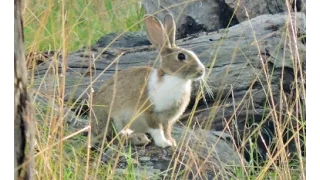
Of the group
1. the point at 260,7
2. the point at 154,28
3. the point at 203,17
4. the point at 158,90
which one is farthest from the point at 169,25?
the point at 203,17

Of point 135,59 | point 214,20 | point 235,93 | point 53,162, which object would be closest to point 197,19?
point 214,20

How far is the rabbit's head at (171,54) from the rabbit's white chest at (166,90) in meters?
0.05

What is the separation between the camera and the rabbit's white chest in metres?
5.23

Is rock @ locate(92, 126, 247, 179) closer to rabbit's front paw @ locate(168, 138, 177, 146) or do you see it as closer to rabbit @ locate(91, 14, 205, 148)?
rabbit's front paw @ locate(168, 138, 177, 146)

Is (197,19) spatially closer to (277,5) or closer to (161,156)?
(277,5)

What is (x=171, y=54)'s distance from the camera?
5.32 m

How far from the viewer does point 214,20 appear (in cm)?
763

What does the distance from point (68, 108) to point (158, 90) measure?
1.75ft

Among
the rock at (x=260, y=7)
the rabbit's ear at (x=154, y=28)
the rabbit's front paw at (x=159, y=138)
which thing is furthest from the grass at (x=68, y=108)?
the rock at (x=260, y=7)

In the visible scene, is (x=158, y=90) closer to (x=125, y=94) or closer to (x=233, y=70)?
(x=125, y=94)

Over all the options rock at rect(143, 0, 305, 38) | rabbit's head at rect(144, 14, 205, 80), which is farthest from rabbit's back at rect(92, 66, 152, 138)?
rock at rect(143, 0, 305, 38)

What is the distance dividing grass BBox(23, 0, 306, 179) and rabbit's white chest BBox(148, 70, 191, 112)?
0.47m

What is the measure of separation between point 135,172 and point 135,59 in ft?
7.12
